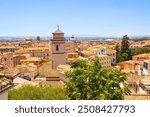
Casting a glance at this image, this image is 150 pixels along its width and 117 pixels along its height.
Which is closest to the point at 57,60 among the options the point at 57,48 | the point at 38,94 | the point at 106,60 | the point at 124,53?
the point at 57,48

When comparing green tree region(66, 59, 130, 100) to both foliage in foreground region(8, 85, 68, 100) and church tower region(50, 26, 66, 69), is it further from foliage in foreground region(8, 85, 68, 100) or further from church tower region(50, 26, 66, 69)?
church tower region(50, 26, 66, 69)

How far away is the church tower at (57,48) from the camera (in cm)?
2654

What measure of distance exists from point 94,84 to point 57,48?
1959 cm

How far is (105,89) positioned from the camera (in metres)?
6.99

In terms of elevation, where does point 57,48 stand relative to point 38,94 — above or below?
above

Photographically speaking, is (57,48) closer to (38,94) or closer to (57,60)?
(57,60)

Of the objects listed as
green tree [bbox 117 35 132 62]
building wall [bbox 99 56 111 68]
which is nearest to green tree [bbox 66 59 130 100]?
building wall [bbox 99 56 111 68]

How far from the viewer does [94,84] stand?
718cm

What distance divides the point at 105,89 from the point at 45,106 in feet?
12.9

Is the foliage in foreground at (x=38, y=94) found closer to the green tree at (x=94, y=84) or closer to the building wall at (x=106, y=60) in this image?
the green tree at (x=94, y=84)

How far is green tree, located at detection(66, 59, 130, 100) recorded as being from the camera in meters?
6.95

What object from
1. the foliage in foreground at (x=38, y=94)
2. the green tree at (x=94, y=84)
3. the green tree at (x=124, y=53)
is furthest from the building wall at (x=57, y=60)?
the green tree at (x=94, y=84)

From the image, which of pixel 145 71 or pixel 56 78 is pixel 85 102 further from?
pixel 145 71

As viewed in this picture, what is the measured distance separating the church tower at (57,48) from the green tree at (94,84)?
1887 cm
